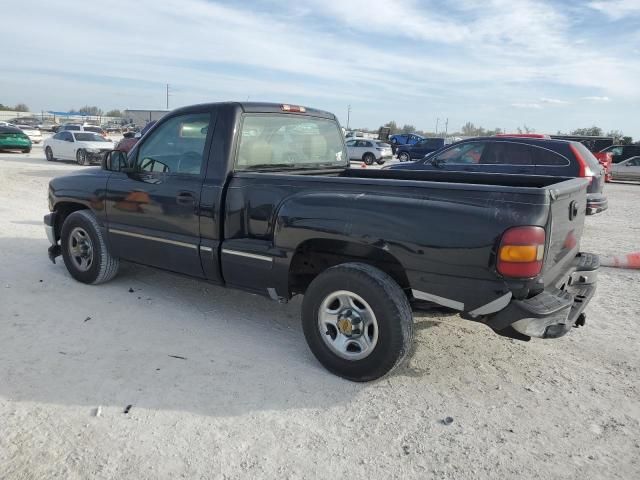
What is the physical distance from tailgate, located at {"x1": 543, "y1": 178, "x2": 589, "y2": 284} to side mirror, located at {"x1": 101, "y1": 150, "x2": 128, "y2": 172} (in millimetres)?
3660

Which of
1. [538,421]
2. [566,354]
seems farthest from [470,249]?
[566,354]

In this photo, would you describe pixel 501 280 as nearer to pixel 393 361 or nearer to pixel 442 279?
pixel 442 279

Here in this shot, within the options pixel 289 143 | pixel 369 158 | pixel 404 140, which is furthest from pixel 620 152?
pixel 289 143

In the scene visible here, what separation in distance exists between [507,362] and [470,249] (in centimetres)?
134

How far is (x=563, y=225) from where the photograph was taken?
329 cm

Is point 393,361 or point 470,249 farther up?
point 470,249

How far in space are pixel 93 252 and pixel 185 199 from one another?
1575 millimetres

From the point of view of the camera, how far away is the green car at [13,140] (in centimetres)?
2395

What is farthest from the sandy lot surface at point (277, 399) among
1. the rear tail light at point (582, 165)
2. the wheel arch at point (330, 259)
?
the rear tail light at point (582, 165)

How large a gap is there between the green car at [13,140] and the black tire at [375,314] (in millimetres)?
25575

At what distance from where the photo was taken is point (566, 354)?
3941mm

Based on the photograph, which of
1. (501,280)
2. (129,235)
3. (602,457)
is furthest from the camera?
(129,235)

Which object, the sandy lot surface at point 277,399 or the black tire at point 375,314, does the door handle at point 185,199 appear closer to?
the sandy lot surface at point 277,399

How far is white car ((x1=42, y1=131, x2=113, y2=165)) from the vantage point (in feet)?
67.0
